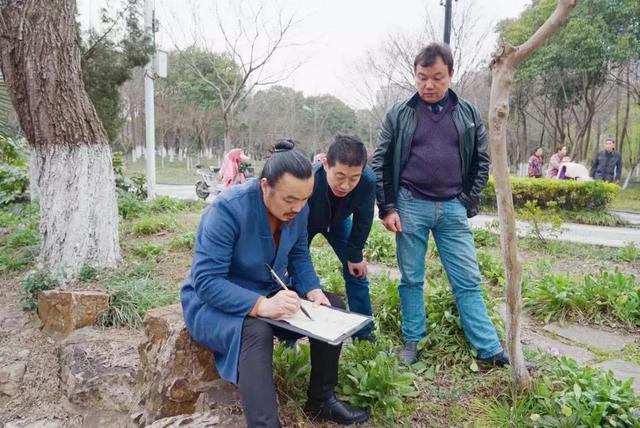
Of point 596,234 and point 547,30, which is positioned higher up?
point 547,30

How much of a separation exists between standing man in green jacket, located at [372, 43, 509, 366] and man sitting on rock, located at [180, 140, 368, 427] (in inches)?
25.9

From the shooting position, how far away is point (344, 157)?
227 centimetres

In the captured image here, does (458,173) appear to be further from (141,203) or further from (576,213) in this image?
(576,213)

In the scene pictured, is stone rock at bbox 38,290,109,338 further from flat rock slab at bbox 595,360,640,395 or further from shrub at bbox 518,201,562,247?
shrub at bbox 518,201,562,247

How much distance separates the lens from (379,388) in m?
2.16

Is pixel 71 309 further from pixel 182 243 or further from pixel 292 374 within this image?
pixel 292 374

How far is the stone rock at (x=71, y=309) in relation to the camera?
360 centimetres

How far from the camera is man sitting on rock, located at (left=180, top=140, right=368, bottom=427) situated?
1837 mm

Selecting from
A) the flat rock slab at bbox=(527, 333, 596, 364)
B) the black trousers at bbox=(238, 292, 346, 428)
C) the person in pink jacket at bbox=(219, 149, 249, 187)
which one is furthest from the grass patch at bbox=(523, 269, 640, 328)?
the person in pink jacket at bbox=(219, 149, 249, 187)

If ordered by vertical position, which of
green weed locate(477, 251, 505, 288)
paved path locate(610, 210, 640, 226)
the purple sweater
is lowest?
paved path locate(610, 210, 640, 226)

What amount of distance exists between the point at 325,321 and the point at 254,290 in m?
0.36

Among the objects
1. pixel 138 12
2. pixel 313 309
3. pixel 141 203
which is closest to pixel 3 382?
pixel 313 309

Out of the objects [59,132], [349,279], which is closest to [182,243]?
[59,132]

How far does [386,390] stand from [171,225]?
4868mm
